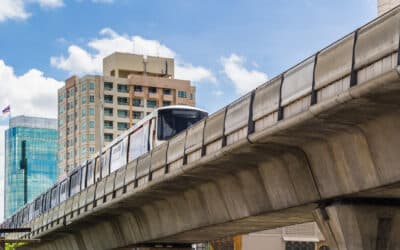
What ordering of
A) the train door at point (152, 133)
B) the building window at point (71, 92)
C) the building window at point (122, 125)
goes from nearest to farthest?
the train door at point (152, 133) < the building window at point (122, 125) < the building window at point (71, 92)

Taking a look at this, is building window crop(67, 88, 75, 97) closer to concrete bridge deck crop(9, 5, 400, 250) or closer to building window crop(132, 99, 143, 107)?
building window crop(132, 99, 143, 107)

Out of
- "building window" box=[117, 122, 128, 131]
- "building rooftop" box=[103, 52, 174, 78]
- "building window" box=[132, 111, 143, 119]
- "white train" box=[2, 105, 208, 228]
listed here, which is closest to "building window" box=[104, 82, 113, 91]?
"building window" box=[132, 111, 143, 119]

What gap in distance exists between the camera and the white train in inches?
1767

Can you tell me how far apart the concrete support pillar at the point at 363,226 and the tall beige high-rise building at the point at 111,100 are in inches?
5986

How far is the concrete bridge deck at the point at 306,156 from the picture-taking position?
18.2 meters

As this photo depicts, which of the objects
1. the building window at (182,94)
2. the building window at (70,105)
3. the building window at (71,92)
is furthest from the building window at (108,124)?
the building window at (182,94)

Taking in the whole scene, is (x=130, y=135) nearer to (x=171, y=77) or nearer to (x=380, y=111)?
(x=380, y=111)

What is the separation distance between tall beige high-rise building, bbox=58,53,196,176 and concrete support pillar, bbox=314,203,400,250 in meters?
152

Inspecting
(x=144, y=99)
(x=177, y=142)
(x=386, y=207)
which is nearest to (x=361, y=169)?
(x=386, y=207)

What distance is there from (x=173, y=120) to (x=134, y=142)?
11.2 feet

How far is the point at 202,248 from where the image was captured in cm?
8206

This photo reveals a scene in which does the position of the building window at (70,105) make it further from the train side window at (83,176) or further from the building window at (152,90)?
the train side window at (83,176)

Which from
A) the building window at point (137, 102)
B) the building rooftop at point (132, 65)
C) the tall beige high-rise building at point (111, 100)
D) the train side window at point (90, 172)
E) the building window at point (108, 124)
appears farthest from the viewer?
the building rooftop at point (132, 65)

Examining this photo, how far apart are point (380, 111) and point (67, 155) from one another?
16871cm
